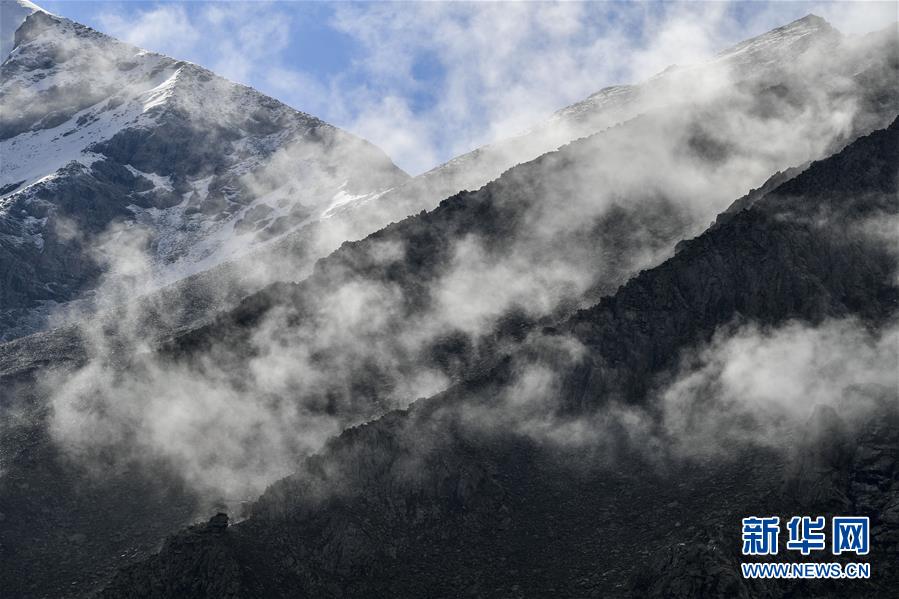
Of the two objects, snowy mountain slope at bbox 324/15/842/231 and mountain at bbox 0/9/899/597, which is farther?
snowy mountain slope at bbox 324/15/842/231

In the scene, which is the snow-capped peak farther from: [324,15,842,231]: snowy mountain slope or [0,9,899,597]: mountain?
[0,9,899,597]: mountain

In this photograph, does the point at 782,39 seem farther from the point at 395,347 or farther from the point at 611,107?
the point at 395,347

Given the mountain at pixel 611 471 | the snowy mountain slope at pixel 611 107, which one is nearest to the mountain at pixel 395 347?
the mountain at pixel 611 471

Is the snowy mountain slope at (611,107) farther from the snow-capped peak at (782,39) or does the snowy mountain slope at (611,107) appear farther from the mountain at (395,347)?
the mountain at (395,347)

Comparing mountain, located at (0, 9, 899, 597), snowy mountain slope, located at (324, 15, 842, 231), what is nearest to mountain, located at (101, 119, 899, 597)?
mountain, located at (0, 9, 899, 597)

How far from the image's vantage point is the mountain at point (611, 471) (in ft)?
160

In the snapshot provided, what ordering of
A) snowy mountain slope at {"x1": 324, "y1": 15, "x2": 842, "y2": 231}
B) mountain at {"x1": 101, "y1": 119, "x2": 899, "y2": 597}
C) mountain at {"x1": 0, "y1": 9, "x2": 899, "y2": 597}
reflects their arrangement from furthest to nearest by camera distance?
snowy mountain slope at {"x1": 324, "y1": 15, "x2": 842, "y2": 231} → mountain at {"x1": 0, "y1": 9, "x2": 899, "y2": 597} → mountain at {"x1": 101, "y1": 119, "x2": 899, "y2": 597}

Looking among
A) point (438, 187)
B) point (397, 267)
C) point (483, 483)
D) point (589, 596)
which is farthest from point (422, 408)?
point (438, 187)

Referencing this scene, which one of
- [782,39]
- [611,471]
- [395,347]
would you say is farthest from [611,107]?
[611,471]

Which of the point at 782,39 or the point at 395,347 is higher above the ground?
the point at 782,39

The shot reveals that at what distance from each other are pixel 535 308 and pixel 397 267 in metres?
17.0

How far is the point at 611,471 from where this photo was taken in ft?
193

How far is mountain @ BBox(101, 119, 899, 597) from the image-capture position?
160 ft

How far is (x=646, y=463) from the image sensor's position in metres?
58.7
